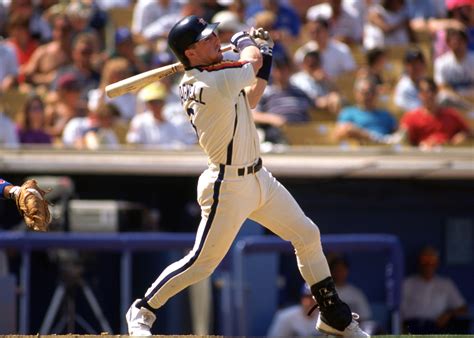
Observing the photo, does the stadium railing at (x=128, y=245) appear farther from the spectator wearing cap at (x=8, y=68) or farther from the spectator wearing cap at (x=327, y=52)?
the spectator wearing cap at (x=327, y=52)

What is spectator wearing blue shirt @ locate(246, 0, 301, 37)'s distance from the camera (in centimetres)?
1255

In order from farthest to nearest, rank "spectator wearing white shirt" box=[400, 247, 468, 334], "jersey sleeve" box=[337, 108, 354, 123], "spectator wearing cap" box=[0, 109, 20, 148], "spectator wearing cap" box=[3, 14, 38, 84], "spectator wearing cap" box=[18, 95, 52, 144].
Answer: "spectator wearing cap" box=[3, 14, 38, 84] < "jersey sleeve" box=[337, 108, 354, 123] < "spectator wearing cap" box=[18, 95, 52, 144] < "spectator wearing cap" box=[0, 109, 20, 148] < "spectator wearing white shirt" box=[400, 247, 468, 334]

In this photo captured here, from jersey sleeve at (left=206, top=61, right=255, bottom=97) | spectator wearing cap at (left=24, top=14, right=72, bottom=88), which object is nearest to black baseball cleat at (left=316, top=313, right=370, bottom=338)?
jersey sleeve at (left=206, top=61, right=255, bottom=97)

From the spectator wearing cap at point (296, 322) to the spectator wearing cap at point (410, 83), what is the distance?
2.58 metres

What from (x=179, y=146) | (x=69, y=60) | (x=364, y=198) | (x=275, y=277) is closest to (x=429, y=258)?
(x=364, y=198)

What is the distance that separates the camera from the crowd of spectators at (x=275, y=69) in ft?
36.0

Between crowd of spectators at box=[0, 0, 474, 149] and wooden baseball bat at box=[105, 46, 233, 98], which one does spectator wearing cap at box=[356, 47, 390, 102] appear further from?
wooden baseball bat at box=[105, 46, 233, 98]

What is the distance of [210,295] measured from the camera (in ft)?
32.8

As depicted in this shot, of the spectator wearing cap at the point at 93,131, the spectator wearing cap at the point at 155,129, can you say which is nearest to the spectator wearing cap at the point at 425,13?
the spectator wearing cap at the point at 155,129

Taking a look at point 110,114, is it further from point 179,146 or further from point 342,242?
point 342,242

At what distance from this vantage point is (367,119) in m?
11.1

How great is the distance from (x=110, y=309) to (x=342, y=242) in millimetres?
1891

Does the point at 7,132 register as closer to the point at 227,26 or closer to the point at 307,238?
the point at 227,26

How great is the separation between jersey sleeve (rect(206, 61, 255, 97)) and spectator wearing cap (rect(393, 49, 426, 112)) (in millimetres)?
5521
